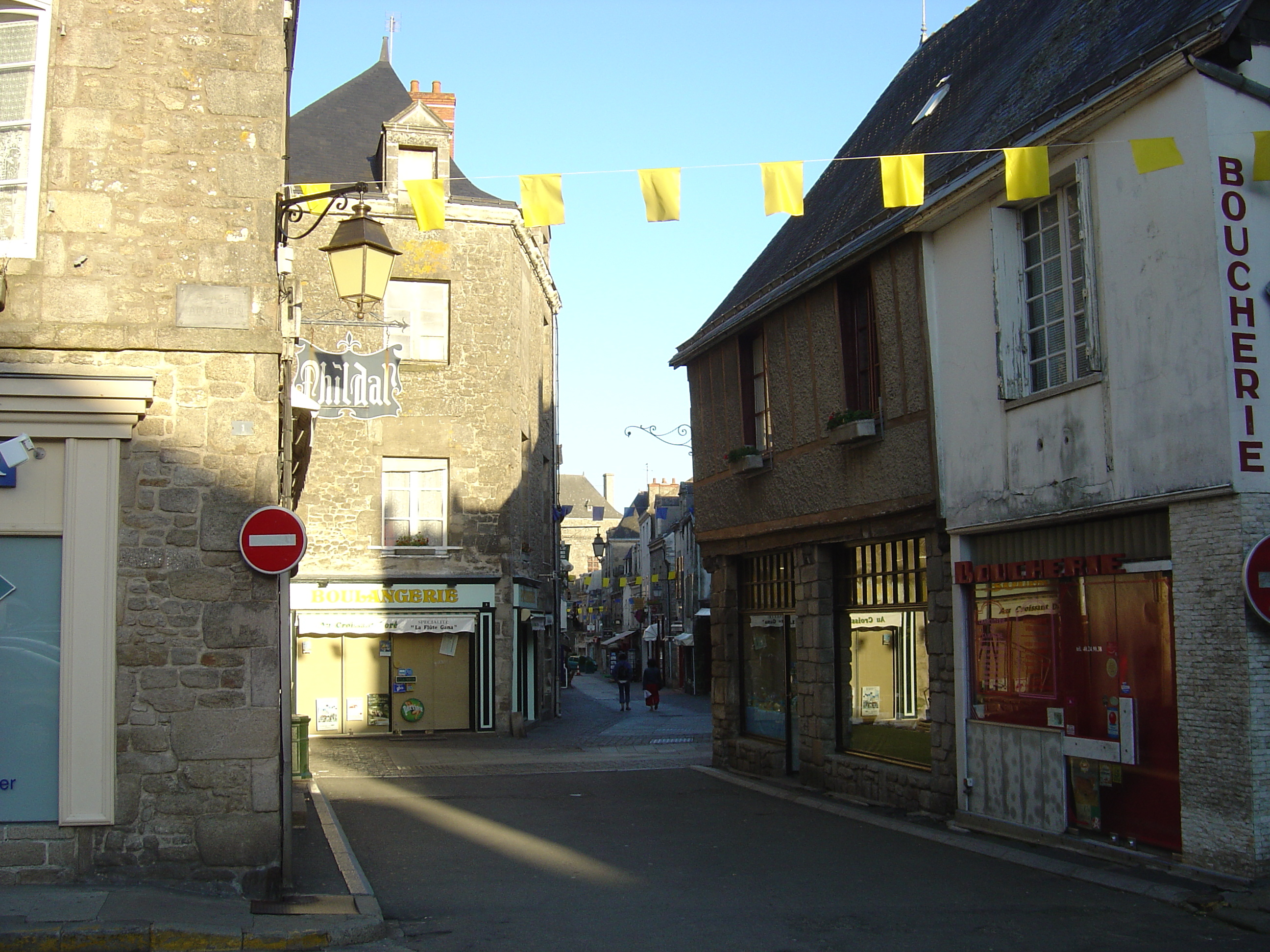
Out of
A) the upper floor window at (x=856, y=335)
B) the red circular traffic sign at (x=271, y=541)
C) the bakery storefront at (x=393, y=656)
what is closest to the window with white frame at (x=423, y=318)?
the bakery storefront at (x=393, y=656)

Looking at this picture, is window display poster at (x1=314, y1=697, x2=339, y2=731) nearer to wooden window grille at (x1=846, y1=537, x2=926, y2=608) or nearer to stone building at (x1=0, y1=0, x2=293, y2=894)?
wooden window grille at (x1=846, y1=537, x2=926, y2=608)

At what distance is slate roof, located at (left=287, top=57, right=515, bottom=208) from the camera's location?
2400 cm

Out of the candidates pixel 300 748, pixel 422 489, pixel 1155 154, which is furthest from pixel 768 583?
pixel 422 489

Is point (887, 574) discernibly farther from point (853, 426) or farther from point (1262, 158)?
point (1262, 158)

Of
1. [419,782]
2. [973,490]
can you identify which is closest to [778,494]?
[973,490]

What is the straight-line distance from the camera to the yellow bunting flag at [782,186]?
8.53 m

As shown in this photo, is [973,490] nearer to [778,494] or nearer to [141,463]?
[778,494]

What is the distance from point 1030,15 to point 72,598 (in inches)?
439

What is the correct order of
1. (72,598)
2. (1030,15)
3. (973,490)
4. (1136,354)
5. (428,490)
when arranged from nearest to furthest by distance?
1. (72,598)
2. (1136,354)
3. (973,490)
4. (1030,15)
5. (428,490)

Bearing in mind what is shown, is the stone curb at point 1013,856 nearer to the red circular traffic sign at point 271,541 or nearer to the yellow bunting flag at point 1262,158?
the yellow bunting flag at point 1262,158

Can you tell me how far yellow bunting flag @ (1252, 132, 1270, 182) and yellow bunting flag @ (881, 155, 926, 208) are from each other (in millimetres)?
2054

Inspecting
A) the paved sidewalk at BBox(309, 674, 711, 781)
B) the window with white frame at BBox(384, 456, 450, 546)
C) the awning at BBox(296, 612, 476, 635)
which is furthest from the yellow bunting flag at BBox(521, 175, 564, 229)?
the window with white frame at BBox(384, 456, 450, 546)

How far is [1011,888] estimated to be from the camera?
8133mm

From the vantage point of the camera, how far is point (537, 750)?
66.7ft
